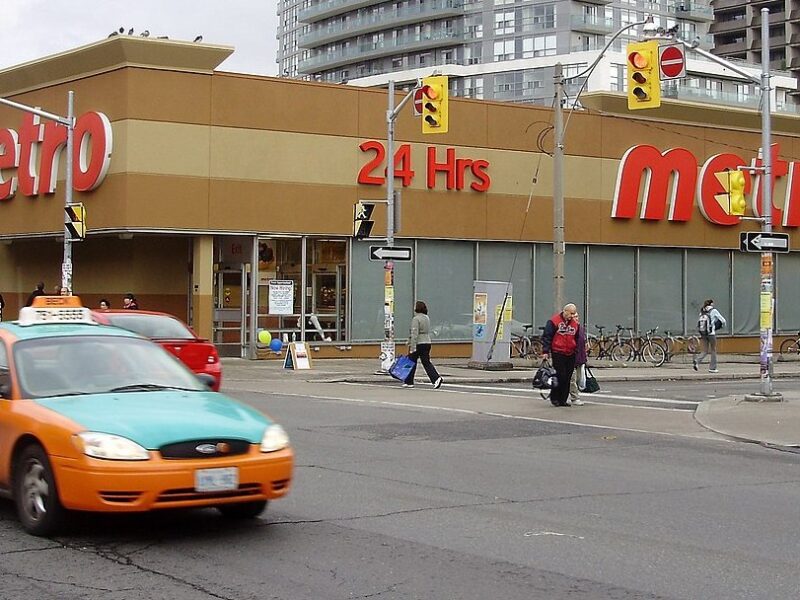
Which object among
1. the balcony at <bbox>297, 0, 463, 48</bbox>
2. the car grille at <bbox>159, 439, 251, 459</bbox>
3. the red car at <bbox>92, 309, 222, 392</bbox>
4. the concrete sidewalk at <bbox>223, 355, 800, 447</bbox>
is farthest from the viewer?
the balcony at <bbox>297, 0, 463, 48</bbox>

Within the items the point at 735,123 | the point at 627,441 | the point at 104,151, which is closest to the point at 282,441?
the point at 627,441

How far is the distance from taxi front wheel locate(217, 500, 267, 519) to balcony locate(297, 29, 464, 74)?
95.4 metres

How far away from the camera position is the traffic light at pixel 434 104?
26.2 metres

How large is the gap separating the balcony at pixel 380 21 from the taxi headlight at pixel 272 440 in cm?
9571

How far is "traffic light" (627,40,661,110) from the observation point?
71.5ft

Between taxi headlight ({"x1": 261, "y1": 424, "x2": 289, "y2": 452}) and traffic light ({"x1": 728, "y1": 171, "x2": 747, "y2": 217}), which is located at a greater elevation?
traffic light ({"x1": 728, "y1": 171, "x2": 747, "y2": 217})

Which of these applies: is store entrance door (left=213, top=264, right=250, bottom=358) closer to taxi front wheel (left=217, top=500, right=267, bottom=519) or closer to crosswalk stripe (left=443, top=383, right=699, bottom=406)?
crosswalk stripe (left=443, top=383, right=699, bottom=406)

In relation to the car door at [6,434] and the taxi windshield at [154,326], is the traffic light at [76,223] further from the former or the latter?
the car door at [6,434]

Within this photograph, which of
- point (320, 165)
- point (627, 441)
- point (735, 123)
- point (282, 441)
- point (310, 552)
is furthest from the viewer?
point (735, 123)

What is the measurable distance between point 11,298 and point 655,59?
24871mm

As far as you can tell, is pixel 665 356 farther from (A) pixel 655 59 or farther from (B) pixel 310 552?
(B) pixel 310 552

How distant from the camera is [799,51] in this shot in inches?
4254

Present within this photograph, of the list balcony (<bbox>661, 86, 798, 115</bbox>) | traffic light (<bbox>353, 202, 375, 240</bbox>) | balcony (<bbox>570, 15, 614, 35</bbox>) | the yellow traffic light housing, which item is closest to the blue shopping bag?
traffic light (<bbox>353, 202, 375, 240</bbox>)

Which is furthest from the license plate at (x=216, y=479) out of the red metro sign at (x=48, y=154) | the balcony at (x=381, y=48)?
the balcony at (x=381, y=48)
